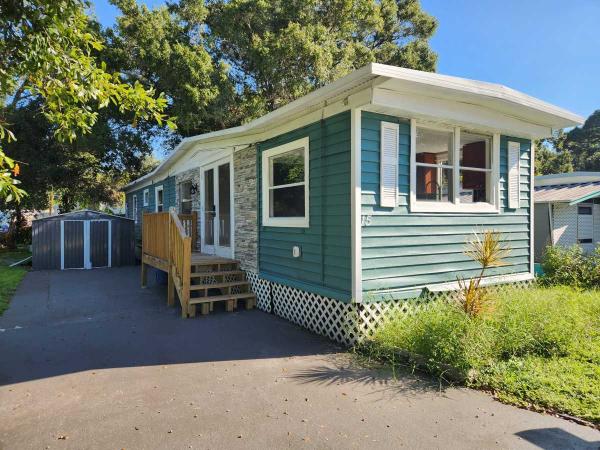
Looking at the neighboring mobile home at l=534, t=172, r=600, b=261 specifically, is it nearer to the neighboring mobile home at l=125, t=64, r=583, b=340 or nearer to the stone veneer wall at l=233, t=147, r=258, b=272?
the neighboring mobile home at l=125, t=64, r=583, b=340

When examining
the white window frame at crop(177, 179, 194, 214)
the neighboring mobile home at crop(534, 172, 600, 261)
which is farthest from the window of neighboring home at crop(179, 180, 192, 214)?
the neighboring mobile home at crop(534, 172, 600, 261)

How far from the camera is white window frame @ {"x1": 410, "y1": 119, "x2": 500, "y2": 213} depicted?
5.15m

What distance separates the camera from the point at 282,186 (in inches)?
250

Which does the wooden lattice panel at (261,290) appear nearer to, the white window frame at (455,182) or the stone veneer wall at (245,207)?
the stone veneer wall at (245,207)

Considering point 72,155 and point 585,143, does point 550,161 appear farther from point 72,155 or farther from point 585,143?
point 72,155

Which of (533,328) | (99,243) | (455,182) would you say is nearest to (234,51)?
(99,243)

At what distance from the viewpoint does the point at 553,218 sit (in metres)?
12.1

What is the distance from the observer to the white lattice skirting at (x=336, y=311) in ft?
15.8

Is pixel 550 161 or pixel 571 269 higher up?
pixel 550 161

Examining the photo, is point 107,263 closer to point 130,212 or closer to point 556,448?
point 130,212

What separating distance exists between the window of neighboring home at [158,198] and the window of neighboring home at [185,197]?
94.4 inches

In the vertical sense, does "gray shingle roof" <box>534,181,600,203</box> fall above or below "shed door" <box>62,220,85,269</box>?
above

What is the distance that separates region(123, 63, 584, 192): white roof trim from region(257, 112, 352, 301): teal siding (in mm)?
338

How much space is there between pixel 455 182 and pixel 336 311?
2507mm
